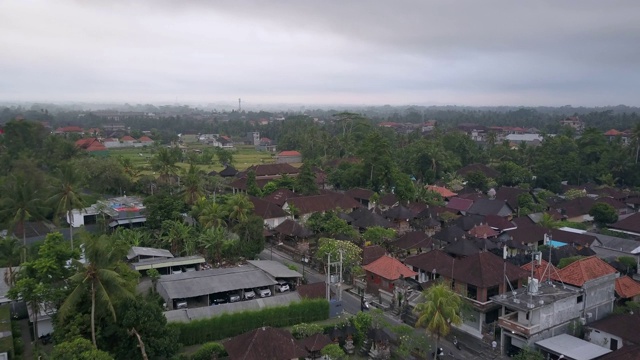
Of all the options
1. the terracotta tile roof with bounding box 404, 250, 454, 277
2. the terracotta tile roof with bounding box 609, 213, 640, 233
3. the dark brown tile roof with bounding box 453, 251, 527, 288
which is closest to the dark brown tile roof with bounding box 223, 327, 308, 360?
the dark brown tile roof with bounding box 453, 251, 527, 288

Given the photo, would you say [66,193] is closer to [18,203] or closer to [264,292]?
[18,203]

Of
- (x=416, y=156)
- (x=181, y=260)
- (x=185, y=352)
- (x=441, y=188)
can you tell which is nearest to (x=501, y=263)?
(x=185, y=352)

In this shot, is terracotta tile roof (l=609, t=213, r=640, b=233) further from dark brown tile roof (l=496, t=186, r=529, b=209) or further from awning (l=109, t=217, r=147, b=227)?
awning (l=109, t=217, r=147, b=227)

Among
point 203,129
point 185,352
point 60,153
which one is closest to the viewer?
point 185,352

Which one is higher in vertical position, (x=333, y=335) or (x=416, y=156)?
(x=416, y=156)

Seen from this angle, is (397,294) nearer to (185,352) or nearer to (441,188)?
(185,352)

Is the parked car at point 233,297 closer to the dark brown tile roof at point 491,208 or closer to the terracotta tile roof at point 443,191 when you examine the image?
the dark brown tile roof at point 491,208
